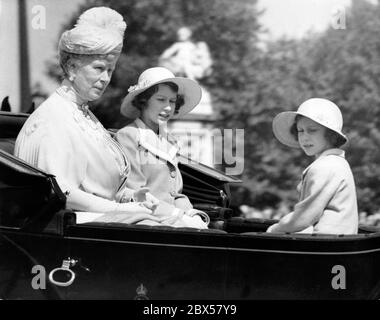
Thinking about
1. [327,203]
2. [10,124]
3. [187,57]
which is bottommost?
[327,203]

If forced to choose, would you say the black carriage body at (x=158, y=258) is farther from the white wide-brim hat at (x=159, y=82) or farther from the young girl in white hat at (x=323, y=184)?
the white wide-brim hat at (x=159, y=82)

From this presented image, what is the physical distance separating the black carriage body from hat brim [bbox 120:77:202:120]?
2.92 ft

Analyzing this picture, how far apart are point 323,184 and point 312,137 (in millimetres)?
257

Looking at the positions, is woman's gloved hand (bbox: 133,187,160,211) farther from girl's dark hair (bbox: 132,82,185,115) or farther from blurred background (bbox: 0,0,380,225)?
blurred background (bbox: 0,0,380,225)

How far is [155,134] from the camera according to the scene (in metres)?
3.95

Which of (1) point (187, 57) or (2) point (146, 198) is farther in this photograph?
(1) point (187, 57)

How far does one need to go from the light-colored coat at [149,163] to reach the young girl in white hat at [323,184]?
574mm

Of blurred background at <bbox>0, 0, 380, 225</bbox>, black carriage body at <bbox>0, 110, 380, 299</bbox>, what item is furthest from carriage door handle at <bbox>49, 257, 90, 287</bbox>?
blurred background at <bbox>0, 0, 380, 225</bbox>

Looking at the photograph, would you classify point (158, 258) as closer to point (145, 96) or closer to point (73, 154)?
point (73, 154)

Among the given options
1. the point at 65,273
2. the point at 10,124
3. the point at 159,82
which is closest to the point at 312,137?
the point at 159,82

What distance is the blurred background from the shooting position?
9.58 metres

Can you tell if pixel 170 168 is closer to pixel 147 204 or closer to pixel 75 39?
pixel 147 204

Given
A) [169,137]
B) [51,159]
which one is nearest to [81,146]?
[51,159]

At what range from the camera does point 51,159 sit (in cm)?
333
